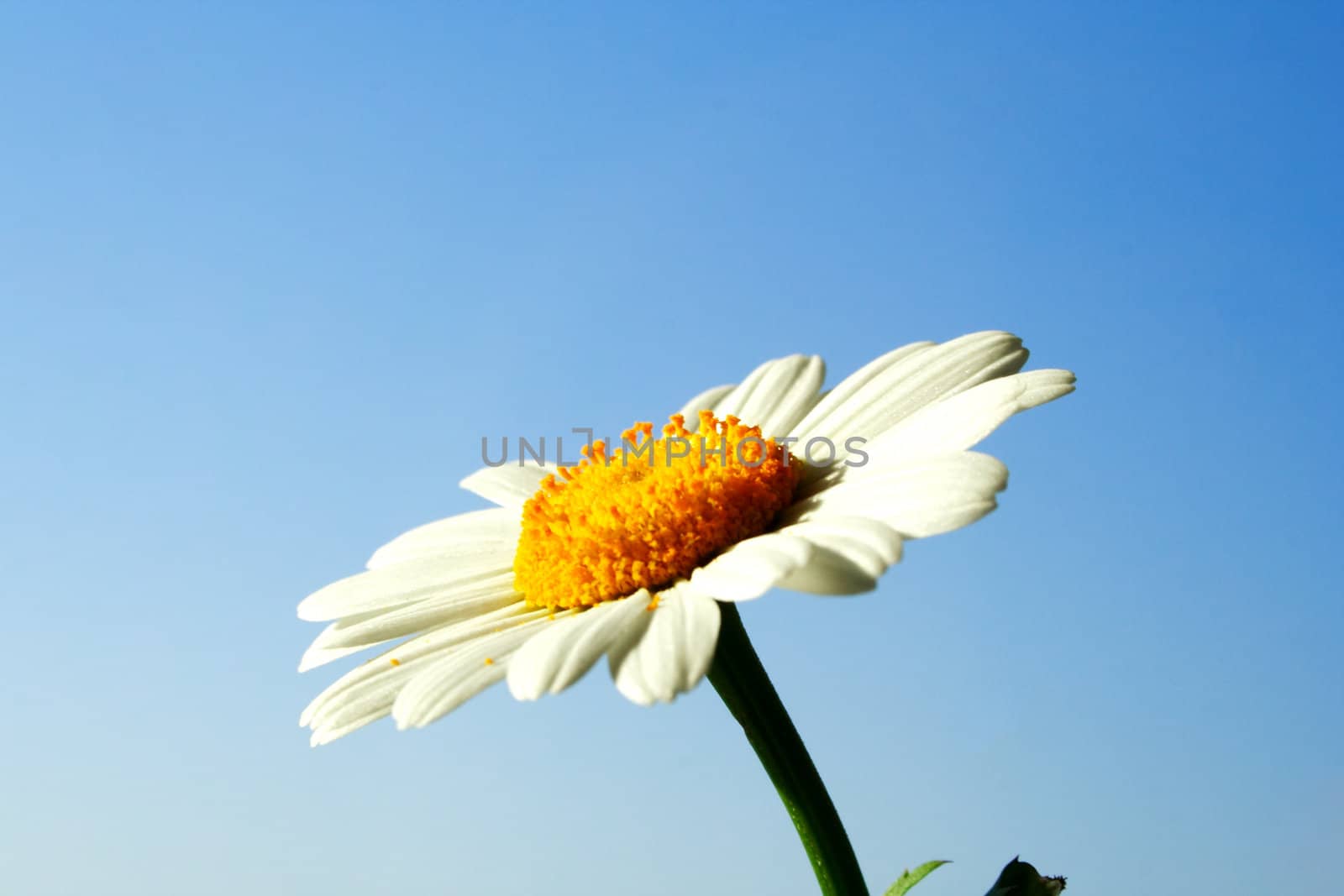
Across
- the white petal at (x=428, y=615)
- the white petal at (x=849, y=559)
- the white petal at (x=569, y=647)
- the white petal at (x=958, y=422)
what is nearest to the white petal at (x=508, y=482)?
the white petal at (x=428, y=615)

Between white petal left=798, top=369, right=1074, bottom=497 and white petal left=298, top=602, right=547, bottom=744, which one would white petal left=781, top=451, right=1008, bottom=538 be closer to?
white petal left=798, top=369, right=1074, bottom=497

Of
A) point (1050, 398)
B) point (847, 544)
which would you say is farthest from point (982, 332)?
point (847, 544)

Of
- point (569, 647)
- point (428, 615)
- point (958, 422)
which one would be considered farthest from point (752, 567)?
point (428, 615)

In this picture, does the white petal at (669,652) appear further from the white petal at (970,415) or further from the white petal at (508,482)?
the white petal at (508,482)

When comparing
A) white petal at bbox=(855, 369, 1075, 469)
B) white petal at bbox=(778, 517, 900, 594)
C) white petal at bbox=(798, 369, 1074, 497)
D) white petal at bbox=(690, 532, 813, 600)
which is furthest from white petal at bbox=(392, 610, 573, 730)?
white petal at bbox=(855, 369, 1075, 469)

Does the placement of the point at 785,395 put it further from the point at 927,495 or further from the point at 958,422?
the point at 927,495
